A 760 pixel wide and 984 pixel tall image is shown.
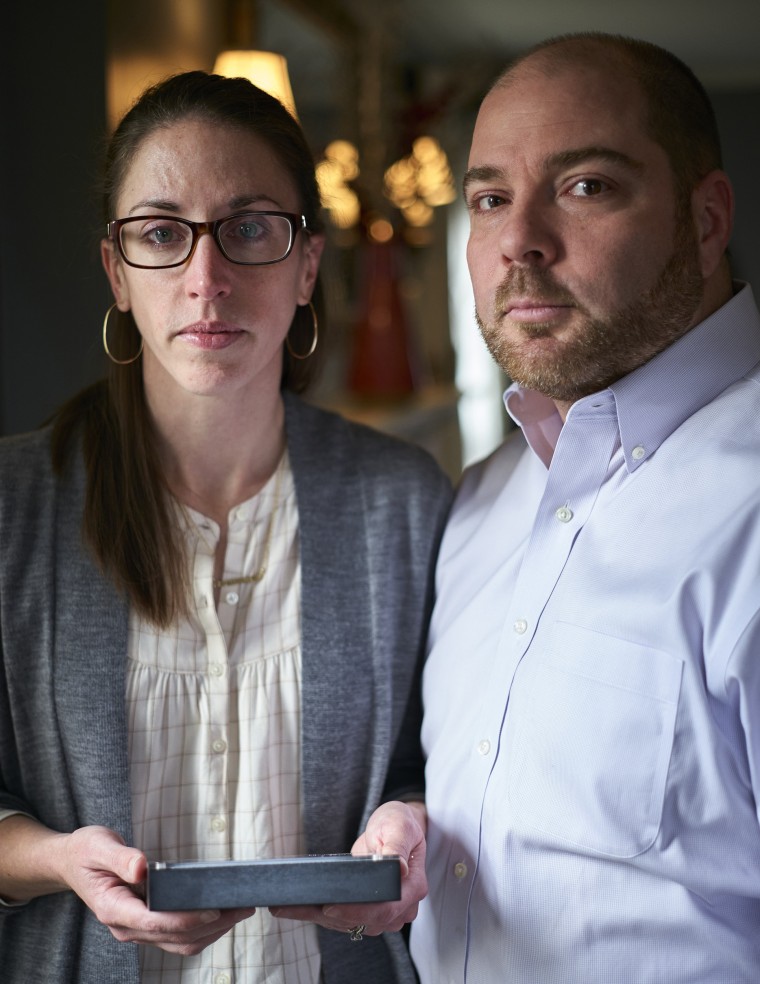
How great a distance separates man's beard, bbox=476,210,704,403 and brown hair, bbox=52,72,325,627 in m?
0.37

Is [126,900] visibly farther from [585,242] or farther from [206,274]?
[585,242]

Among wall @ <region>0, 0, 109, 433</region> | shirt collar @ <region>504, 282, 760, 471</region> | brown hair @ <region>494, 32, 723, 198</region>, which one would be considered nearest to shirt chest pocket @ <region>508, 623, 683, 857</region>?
shirt collar @ <region>504, 282, 760, 471</region>

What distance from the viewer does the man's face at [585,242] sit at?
4.25 ft

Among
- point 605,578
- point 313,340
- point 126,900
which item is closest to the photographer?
point 126,900

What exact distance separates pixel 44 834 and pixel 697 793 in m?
0.75

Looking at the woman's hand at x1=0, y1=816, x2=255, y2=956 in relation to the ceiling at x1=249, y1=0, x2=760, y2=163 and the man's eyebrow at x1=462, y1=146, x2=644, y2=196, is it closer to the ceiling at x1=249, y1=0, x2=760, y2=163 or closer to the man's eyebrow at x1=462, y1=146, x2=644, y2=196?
the man's eyebrow at x1=462, y1=146, x2=644, y2=196

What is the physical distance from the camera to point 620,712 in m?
1.17

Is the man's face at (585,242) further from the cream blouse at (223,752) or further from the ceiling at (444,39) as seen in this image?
the ceiling at (444,39)

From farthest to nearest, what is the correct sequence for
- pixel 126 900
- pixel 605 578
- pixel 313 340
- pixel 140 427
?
pixel 313 340
pixel 140 427
pixel 605 578
pixel 126 900

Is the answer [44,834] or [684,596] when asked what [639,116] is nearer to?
[684,596]

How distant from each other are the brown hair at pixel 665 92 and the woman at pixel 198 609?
38 centimetres

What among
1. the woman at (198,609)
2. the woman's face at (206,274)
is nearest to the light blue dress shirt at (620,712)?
the woman at (198,609)

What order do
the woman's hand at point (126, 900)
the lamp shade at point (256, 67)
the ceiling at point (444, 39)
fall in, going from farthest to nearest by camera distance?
the ceiling at point (444, 39)
the lamp shade at point (256, 67)
the woman's hand at point (126, 900)

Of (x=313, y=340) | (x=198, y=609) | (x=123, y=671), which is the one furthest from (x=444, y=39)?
(x=123, y=671)
